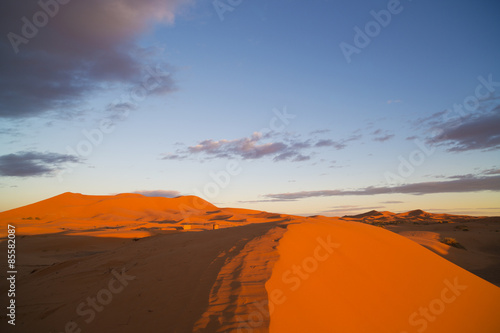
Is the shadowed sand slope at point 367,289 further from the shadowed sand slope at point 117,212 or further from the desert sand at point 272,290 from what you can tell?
the shadowed sand slope at point 117,212

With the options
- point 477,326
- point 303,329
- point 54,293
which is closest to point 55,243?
point 54,293

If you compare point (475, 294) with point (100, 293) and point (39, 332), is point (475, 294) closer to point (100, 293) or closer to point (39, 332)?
point (100, 293)

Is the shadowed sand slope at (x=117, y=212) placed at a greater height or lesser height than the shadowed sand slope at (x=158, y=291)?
greater

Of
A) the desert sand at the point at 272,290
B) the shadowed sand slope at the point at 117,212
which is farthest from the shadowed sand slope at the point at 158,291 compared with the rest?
the shadowed sand slope at the point at 117,212

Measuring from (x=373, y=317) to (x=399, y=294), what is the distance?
4.77 ft

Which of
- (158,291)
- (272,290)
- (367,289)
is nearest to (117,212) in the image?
(158,291)

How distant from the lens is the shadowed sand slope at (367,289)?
466 cm

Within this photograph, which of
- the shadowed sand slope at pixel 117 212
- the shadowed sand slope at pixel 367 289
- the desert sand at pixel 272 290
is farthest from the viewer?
the shadowed sand slope at pixel 117 212

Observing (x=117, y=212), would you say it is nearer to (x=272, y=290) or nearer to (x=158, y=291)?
(x=158, y=291)

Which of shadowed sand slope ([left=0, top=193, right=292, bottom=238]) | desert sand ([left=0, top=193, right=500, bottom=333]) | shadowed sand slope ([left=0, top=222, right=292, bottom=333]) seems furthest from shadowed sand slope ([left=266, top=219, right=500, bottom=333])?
shadowed sand slope ([left=0, top=193, right=292, bottom=238])

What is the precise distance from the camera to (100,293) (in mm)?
6727

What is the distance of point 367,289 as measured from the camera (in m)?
5.83

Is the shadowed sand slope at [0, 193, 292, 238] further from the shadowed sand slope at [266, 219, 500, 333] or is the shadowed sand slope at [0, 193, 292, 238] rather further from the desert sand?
the shadowed sand slope at [266, 219, 500, 333]

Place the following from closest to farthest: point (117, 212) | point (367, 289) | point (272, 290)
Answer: point (272, 290) < point (367, 289) < point (117, 212)
